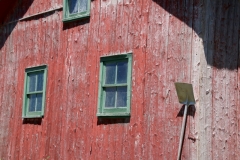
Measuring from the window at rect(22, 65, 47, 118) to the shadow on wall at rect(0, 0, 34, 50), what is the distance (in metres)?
1.57

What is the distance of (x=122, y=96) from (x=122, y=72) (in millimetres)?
461

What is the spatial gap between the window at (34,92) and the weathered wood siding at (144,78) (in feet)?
0.61

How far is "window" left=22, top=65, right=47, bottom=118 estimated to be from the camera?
1306 cm

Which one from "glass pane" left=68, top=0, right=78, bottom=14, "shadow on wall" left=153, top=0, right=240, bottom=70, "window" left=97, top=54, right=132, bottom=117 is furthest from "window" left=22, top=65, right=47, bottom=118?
"shadow on wall" left=153, top=0, right=240, bottom=70

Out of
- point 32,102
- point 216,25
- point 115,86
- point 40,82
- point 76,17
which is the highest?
point 76,17

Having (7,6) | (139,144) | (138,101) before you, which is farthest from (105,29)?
(7,6)

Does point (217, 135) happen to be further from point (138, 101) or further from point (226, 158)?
point (138, 101)

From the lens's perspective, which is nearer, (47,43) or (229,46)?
(229,46)

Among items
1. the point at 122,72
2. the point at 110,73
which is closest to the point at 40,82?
the point at 110,73

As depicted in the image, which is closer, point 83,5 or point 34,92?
point 83,5

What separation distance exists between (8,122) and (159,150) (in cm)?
532

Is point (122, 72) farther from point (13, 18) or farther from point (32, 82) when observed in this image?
point (13, 18)

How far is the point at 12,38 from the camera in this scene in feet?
47.5

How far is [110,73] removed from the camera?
11.2 metres
